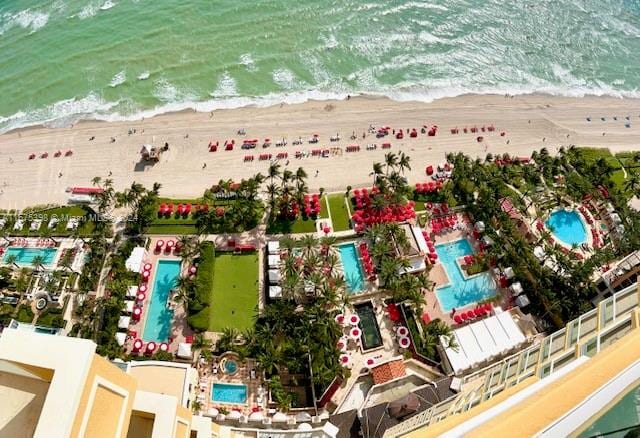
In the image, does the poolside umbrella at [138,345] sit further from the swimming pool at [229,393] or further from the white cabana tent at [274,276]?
the white cabana tent at [274,276]

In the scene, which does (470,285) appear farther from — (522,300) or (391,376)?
(391,376)

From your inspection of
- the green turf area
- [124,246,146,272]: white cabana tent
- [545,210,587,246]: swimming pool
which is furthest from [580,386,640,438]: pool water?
[545,210,587,246]: swimming pool

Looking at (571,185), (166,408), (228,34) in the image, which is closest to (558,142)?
(571,185)

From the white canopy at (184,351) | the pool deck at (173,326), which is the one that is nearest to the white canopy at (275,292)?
the pool deck at (173,326)

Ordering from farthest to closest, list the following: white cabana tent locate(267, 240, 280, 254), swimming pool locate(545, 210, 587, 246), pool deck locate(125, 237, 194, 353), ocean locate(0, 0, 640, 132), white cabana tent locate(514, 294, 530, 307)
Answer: ocean locate(0, 0, 640, 132), swimming pool locate(545, 210, 587, 246), white cabana tent locate(267, 240, 280, 254), white cabana tent locate(514, 294, 530, 307), pool deck locate(125, 237, 194, 353)

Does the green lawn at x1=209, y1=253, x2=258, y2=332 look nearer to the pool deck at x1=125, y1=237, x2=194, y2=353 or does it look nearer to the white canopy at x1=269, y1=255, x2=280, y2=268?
the white canopy at x1=269, y1=255, x2=280, y2=268

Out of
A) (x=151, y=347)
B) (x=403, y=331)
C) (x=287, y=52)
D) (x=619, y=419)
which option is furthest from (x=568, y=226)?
(x=151, y=347)
